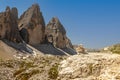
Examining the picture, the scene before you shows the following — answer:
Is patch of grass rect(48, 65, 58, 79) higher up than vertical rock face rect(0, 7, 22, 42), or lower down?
lower down

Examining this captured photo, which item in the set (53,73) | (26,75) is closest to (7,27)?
(26,75)

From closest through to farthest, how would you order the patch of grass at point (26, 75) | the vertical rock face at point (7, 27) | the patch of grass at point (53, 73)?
1. the patch of grass at point (53, 73)
2. the patch of grass at point (26, 75)
3. the vertical rock face at point (7, 27)

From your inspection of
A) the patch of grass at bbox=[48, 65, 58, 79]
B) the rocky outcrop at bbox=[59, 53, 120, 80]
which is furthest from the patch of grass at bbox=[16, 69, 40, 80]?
the rocky outcrop at bbox=[59, 53, 120, 80]

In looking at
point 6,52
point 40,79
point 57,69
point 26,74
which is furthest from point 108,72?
point 6,52

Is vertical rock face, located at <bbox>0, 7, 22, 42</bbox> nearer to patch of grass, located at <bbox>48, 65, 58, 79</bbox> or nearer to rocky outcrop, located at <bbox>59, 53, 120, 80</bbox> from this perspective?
patch of grass, located at <bbox>48, 65, 58, 79</bbox>

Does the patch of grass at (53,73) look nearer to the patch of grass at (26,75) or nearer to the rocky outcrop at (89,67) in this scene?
the rocky outcrop at (89,67)

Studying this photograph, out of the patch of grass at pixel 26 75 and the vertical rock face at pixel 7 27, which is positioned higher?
the vertical rock face at pixel 7 27

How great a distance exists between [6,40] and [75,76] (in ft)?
592

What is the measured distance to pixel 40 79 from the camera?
52.3ft

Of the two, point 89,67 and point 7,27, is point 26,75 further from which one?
point 7,27

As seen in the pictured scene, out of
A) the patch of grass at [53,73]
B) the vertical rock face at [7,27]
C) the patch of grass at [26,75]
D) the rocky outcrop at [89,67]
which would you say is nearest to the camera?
the rocky outcrop at [89,67]

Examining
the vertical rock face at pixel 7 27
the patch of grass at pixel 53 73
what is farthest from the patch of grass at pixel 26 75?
the vertical rock face at pixel 7 27

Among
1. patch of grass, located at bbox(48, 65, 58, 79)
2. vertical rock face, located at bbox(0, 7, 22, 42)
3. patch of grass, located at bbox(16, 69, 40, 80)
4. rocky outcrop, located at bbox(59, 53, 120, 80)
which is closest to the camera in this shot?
rocky outcrop, located at bbox(59, 53, 120, 80)

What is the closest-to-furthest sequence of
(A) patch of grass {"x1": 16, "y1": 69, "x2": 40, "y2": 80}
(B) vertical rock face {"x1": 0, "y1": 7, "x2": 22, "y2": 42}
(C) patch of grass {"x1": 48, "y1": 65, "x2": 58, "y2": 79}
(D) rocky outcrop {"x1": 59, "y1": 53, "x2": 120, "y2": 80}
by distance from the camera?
(D) rocky outcrop {"x1": 59, "y1": 53, "x2": 120, "y2": 80}, (C) patch of grass {"x1": 48, "y1": 65, "x2": 58, "y2": 79}, (A) patch of grass {"x1": 16, "y1": 69, "x2": 40, "y2": 80}, (B) vertical rock face {"x1": 0, "y1": 7, "x2": 22, "y2": 42}
